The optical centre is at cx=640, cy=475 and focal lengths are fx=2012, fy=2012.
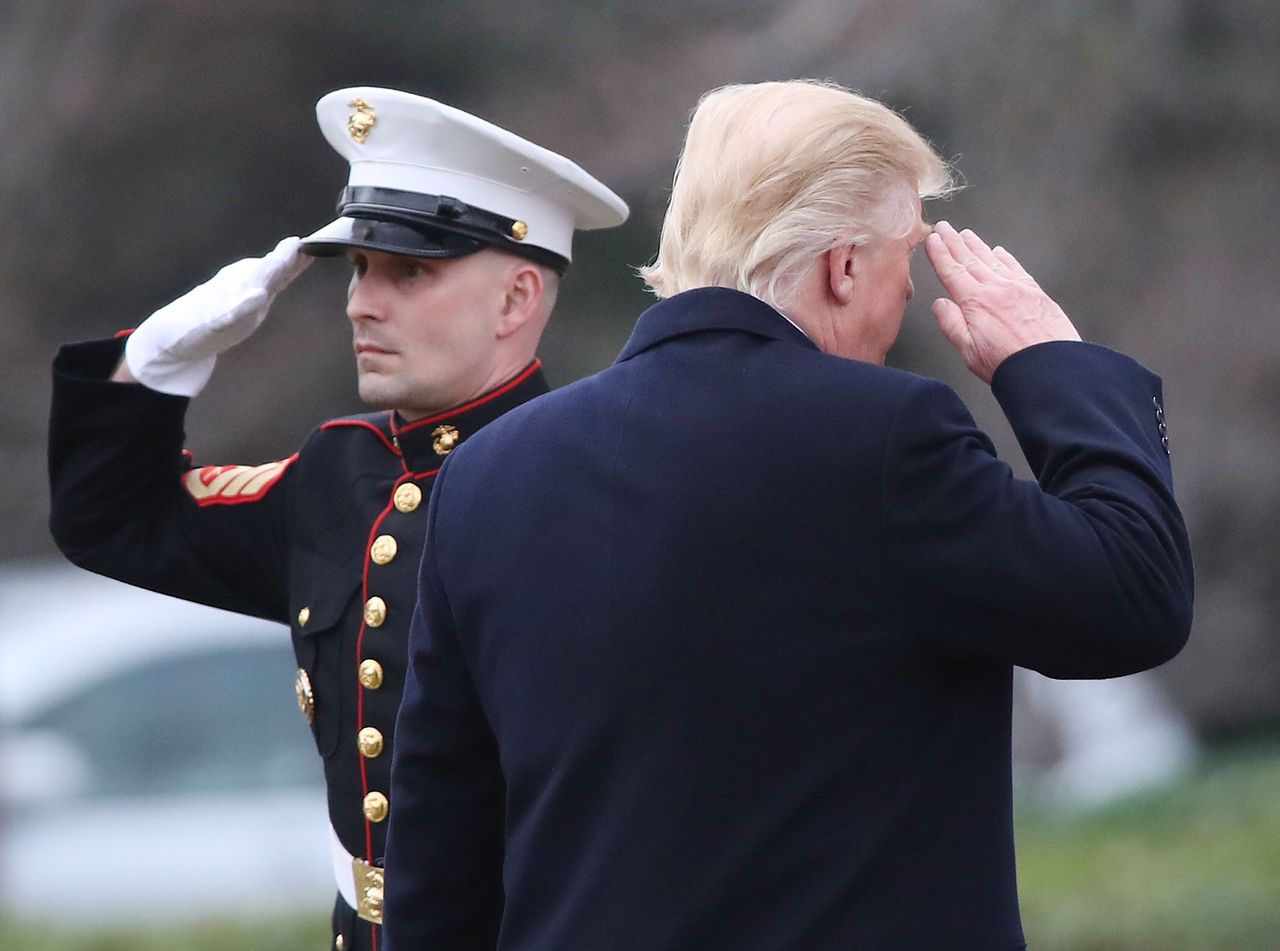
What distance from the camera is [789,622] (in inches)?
77.0

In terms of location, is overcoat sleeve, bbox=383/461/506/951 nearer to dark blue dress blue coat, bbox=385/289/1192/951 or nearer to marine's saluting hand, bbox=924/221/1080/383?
dark blue dress blue coat, bbox=385/289/1192/951

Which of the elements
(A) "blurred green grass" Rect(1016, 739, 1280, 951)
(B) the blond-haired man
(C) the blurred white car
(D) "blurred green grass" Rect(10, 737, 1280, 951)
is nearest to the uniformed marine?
(B) the blond-haired man

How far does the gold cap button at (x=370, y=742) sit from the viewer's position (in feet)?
9.37

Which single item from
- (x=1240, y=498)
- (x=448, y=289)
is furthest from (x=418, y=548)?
(x=1240, y=498)

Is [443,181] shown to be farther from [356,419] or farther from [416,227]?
[356,419]

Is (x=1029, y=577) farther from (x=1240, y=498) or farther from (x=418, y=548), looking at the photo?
(x=1240, y=498)

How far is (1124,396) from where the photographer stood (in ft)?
6.88

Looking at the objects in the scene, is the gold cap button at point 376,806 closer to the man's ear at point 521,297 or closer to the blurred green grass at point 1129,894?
the man's ear at point 521,297

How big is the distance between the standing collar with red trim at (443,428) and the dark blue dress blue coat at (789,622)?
871 mm

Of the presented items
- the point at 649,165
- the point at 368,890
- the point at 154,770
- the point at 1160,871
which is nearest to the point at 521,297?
the point at 368,890

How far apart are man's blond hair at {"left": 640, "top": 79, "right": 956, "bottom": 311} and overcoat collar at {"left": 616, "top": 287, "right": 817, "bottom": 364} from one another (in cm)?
2

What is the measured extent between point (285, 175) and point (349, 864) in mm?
7122

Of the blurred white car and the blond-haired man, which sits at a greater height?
the blond-haired man

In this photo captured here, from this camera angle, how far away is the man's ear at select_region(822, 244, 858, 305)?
208 centimetres
